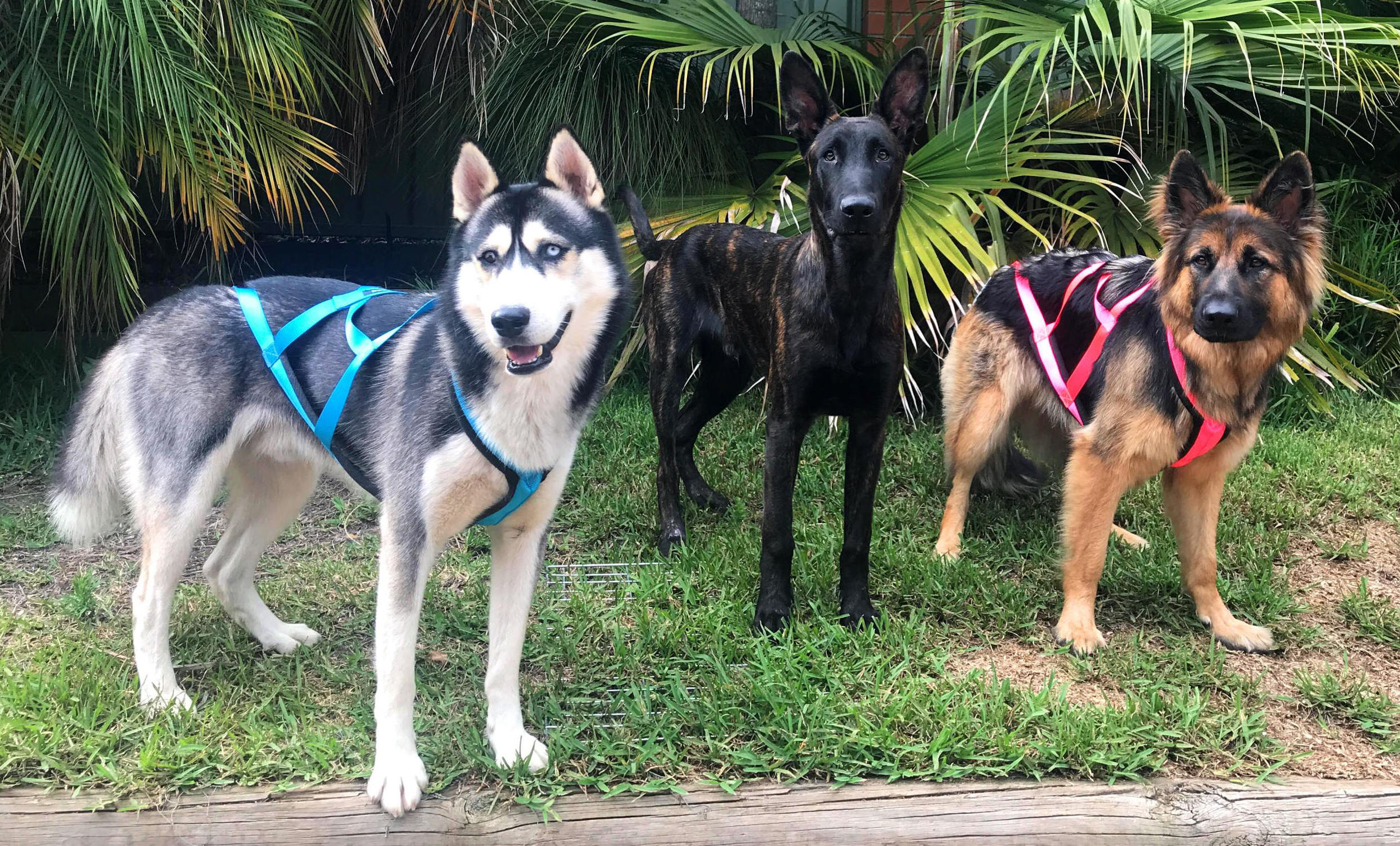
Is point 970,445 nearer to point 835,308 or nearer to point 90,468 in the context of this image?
point 835,308

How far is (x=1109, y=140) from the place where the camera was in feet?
16.0

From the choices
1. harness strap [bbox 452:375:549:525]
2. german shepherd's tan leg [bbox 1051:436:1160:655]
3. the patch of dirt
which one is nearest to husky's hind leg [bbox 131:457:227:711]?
harness strap [bbox 452:375:549:525]

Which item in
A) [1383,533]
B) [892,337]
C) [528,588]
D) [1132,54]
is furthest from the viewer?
[1383,533]

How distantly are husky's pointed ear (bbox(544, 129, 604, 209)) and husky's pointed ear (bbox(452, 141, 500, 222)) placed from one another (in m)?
0.16

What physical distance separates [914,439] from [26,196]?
4842mm

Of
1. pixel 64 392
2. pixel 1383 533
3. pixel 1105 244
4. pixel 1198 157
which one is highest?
pixel 1198 157

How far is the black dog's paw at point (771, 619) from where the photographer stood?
353cm

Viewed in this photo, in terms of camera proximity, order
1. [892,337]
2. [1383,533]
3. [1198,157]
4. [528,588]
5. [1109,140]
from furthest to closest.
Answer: [1198,157], [1109,140], [1383,533], [892,337], [528,588]

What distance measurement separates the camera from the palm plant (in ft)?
14.5

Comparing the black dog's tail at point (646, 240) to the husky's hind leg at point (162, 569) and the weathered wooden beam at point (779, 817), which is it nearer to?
the husky's hind leg at point (162, 569)

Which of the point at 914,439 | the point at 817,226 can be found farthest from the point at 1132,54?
the point at 914,439

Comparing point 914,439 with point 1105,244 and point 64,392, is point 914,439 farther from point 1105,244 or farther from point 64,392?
point 64,392

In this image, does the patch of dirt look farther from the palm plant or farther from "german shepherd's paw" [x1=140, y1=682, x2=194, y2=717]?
the palm plant

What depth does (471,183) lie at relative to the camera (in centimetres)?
267
